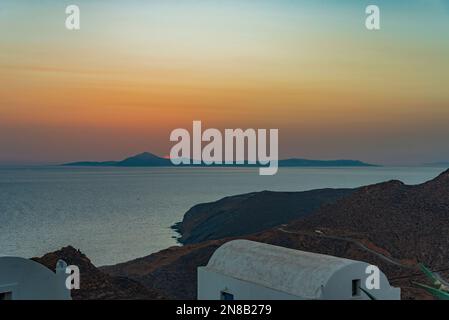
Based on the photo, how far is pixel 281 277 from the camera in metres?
15.4

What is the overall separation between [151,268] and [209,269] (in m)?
22.0

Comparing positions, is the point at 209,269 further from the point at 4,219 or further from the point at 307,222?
the point at 4,219

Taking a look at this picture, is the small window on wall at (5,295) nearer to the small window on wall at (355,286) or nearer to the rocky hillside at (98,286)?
the small window on wall at (355,286)

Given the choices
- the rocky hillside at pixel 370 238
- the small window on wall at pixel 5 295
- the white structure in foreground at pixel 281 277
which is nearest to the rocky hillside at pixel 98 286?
the rocky hillside at pixel 370 238

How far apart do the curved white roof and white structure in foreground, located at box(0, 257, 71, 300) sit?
5621 mm

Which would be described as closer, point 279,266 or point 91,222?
point 279,266

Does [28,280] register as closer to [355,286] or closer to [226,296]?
[226,296]

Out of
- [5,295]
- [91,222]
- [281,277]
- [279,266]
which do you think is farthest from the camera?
[91,222]

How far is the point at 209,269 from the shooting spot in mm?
18172

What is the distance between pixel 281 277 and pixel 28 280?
6.65m

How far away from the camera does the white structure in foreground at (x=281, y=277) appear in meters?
14.6

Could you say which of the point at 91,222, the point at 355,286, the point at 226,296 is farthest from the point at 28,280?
the point at 91,222

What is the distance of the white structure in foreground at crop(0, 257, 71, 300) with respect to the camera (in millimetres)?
12500
